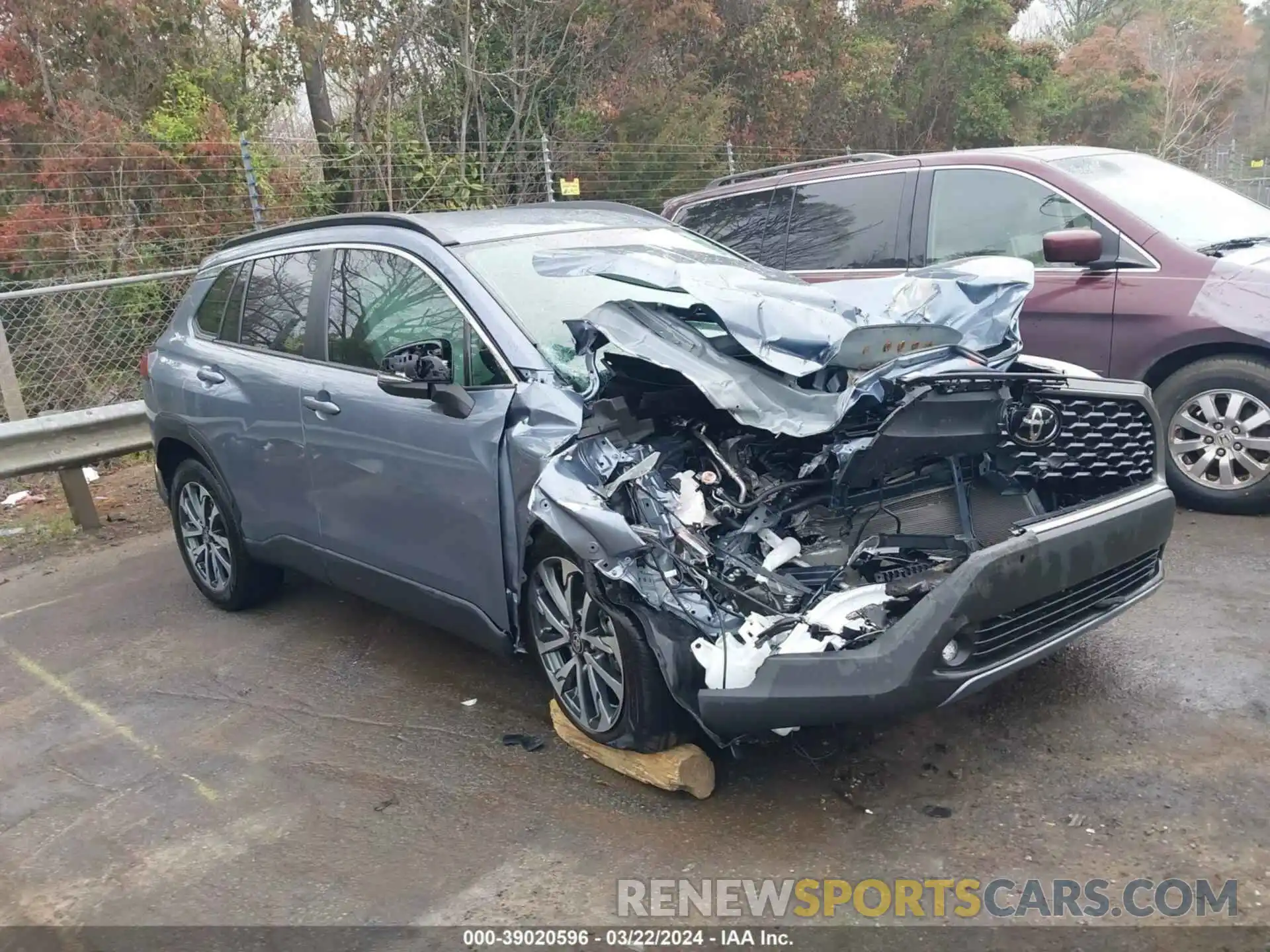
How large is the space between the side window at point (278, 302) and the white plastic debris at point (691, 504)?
212cm

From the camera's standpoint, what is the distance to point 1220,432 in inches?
215

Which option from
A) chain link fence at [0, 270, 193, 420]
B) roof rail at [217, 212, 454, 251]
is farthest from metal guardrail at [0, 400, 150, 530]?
roof rail at [217, 212, 454, 251]

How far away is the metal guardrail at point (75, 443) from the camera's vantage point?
21.7 ft

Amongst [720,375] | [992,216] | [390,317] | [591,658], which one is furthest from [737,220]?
[591,658]

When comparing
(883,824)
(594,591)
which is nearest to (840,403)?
(594,591)

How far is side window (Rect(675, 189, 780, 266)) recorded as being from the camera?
728 centimetres

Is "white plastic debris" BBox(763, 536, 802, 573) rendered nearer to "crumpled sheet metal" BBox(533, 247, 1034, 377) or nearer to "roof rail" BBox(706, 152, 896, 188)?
"crumpled sheet metal" BBox(533, 247, 1034, 377)

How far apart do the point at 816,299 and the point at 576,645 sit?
1444 millimetres

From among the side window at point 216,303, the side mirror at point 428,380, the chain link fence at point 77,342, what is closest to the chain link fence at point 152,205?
the chain link fence at point 77,342

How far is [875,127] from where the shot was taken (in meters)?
21.5

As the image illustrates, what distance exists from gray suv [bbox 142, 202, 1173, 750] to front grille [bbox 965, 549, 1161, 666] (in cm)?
1

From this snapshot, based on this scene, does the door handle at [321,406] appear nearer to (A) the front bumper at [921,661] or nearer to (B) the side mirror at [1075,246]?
(A) the front bumper at [921,661]

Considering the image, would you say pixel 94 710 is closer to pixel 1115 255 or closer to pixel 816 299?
pixel 816 299

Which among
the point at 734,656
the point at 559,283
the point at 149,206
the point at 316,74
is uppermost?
the point at 316,74
